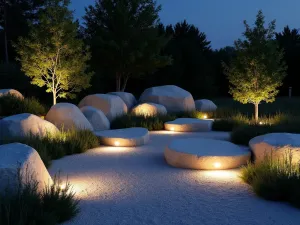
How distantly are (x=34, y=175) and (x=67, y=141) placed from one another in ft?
12.5

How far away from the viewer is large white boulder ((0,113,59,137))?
851 centimetres

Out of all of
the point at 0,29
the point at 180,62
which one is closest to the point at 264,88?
the point at 180,62

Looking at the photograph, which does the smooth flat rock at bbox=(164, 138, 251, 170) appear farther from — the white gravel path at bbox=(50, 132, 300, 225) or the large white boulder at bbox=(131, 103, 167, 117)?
the large white boulder at bbox=(131, 103, 167, 117)

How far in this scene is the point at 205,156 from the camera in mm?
6285

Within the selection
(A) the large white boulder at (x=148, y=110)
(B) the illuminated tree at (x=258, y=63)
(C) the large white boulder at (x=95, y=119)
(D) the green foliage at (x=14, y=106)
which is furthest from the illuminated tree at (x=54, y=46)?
(B) the illuminated tree at (x=258, y=63)

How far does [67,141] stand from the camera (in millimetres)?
8172

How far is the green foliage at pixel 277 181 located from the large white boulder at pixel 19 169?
2965 mm

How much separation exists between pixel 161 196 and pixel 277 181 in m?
1.64

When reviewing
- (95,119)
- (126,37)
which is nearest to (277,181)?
(95,119)

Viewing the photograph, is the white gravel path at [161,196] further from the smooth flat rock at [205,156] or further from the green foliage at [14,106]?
the green foliage at [14,106]

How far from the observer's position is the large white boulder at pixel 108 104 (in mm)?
13360

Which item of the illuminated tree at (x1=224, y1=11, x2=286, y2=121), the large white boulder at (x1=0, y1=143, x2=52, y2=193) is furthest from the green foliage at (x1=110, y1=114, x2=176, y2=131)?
the large white boulder at (x1=0, y1=143, x2=52, y2=193)

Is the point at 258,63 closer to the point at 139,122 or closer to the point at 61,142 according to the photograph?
the point at 139,122

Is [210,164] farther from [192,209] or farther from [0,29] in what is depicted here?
[0,29]
